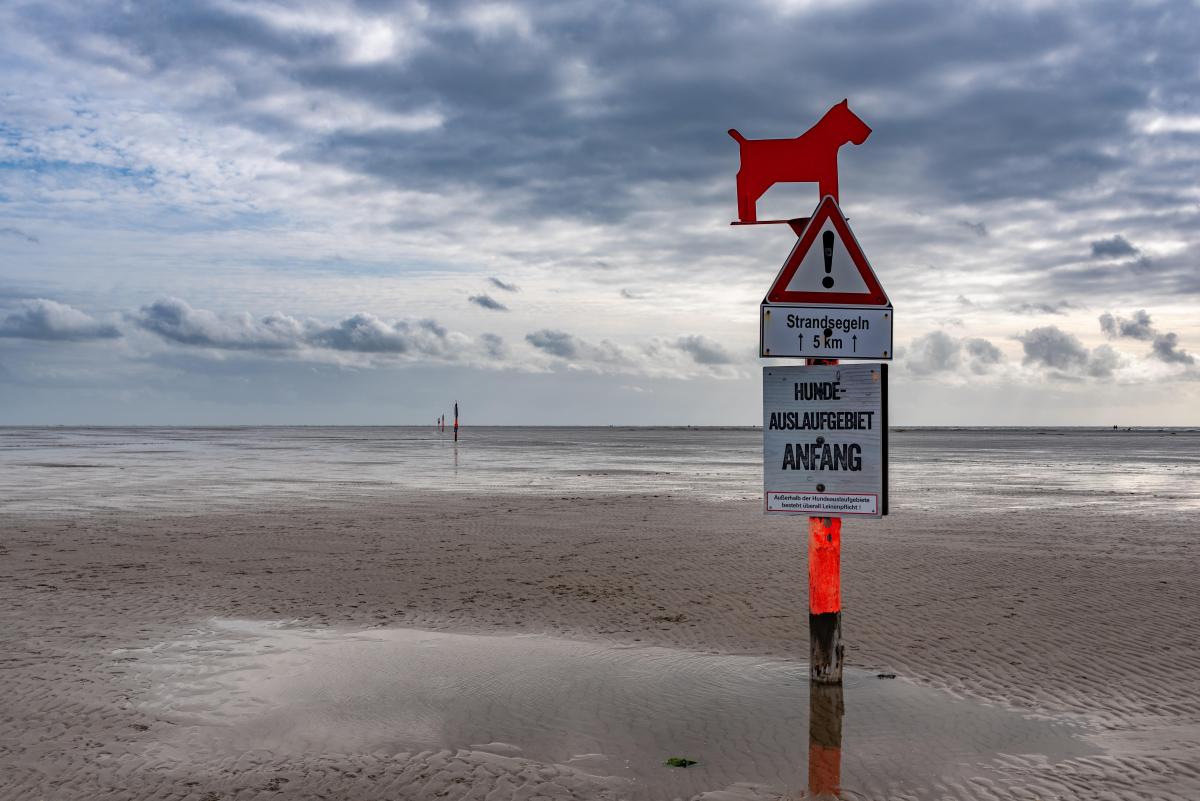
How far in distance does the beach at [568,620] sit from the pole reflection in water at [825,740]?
82 millimetres

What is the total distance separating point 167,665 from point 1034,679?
674 centimetres

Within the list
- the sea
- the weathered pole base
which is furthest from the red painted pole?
the sea

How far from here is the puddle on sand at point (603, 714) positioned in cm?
517

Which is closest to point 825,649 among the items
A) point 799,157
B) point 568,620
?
point 799,157

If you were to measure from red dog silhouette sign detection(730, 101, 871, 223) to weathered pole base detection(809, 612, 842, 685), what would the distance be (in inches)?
105

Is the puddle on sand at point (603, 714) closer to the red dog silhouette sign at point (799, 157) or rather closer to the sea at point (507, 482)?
the red dog silhouette sign at point (799, 157)

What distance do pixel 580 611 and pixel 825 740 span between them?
3.97 m

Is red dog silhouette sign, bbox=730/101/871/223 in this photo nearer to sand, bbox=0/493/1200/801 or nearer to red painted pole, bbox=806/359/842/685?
red painted pole, bbox=806/359/842/685

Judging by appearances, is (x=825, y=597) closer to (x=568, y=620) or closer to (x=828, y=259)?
(x=828, y=259)

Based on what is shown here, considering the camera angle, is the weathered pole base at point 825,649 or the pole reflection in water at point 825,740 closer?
the pole reflection in water at point 825,740

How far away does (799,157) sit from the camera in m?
5.70

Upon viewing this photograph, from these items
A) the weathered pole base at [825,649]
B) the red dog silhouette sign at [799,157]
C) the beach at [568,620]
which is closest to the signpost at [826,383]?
the red dog silhouette sign at [799,157]

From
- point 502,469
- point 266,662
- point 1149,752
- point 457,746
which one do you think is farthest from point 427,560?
point 502,469

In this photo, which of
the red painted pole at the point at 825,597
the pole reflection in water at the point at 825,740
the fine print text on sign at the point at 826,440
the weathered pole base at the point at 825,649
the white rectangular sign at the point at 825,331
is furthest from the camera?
the weathered pole base at the point at 825,649
